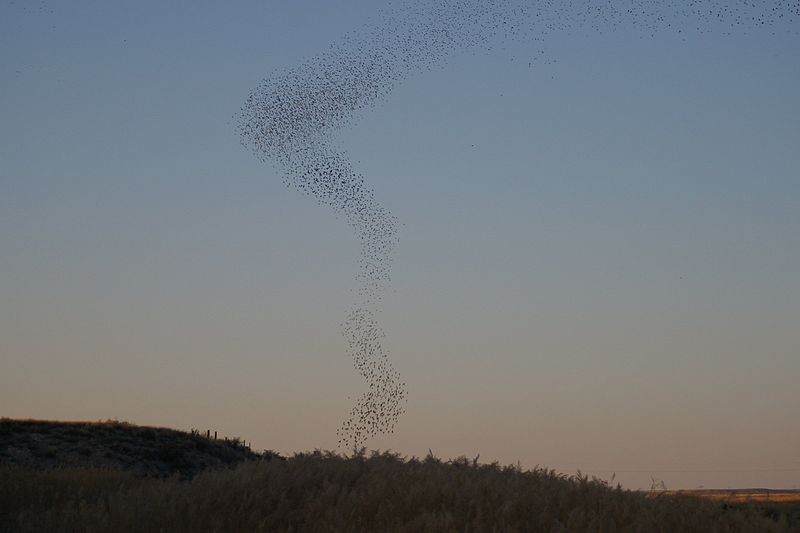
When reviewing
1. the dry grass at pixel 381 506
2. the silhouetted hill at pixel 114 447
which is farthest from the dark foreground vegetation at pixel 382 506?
the silhouetted hill at pixel 114 447

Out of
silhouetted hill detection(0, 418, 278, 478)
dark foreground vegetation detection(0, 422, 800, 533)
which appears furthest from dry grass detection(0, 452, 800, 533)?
silhouetted hill detection(0, 418, 278, 478)

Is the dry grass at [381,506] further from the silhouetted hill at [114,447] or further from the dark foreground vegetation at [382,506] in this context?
the silhouetted hill at [114,447]

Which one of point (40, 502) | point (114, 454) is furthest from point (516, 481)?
point (114, 454)

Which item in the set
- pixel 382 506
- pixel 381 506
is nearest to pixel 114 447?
pixel 382 506

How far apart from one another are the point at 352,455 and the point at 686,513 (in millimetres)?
6961

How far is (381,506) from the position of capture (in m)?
15.5

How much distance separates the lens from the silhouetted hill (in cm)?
3841

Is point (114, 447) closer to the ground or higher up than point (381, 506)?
higher up

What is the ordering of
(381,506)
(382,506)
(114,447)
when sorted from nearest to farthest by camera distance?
(381,506), (382,506), (114,447)

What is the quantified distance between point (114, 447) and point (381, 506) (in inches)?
1140

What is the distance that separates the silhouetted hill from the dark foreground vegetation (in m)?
18.5

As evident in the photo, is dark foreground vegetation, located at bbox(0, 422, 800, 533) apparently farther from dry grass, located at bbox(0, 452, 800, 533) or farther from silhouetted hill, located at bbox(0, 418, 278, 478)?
silhouetted hill, located at bbox(0, 418, 278, 478)

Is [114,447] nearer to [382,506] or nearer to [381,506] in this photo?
[382,506]

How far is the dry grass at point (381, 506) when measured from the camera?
603 inches
